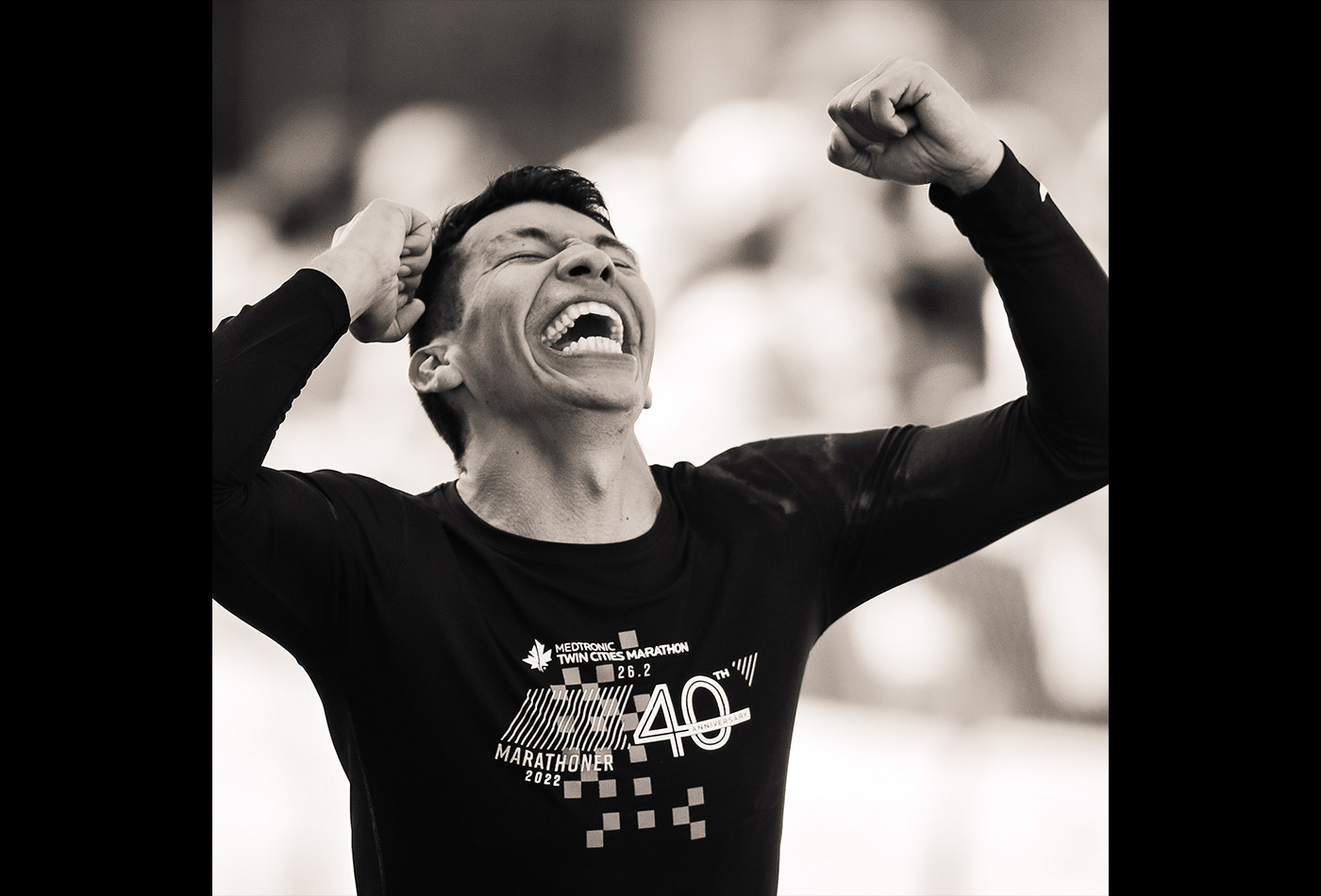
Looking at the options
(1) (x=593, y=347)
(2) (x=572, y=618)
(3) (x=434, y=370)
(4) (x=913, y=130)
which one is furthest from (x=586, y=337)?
(4) (x=913, y=130)

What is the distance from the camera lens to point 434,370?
161cm

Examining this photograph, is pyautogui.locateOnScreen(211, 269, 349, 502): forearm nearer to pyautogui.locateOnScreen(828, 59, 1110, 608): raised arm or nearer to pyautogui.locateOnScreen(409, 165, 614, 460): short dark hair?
pyautogui.locateOnScreen(409, 165, 614, 460): short dark hair

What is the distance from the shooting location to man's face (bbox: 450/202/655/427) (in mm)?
1505

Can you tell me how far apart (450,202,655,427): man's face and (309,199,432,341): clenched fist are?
8 centimetres

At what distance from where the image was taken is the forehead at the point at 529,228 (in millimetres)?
1604

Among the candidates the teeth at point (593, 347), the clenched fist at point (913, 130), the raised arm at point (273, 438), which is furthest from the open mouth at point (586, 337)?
the clenched fist at point (913, 130)

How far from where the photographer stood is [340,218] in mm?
2041

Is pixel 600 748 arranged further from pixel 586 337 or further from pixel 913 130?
pixel 913 130

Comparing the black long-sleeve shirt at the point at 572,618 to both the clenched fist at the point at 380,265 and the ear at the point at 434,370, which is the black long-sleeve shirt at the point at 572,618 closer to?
the clenched fist at the point at 380,265

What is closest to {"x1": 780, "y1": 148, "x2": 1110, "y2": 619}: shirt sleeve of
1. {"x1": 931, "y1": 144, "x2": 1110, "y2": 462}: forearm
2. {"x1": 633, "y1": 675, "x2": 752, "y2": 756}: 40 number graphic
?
{"x1": 931, "y1": 144, "x2": 1110, "y2": 462}: forearm

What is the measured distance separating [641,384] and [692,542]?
205 millimetres

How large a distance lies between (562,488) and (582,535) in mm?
63

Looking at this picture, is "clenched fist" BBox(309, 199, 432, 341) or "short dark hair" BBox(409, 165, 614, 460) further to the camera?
"short dark hair" BBox(409, 165, 614, 460)

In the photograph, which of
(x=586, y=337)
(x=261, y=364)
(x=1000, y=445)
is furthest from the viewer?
(x=586, y=337)
